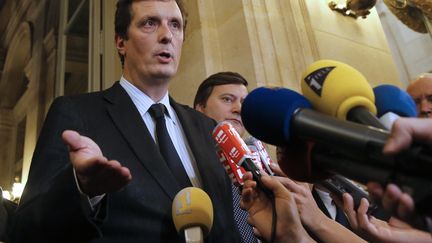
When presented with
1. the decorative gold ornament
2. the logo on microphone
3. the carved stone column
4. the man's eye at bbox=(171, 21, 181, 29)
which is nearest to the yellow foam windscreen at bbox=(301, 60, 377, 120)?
the logo on microphone

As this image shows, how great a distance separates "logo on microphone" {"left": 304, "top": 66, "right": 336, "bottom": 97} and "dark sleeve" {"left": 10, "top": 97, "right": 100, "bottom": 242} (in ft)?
1.46

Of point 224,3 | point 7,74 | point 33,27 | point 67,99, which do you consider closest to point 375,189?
point 67,99

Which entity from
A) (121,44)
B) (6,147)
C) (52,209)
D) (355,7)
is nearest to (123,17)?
(121,44)

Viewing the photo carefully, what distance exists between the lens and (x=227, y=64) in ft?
8.11

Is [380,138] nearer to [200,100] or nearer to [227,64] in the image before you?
[200,100]

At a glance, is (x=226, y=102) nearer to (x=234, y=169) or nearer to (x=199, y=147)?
(x=199, y=147)

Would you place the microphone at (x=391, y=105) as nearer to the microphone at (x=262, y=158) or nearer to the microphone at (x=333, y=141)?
the microphone at (x=333, y=141)

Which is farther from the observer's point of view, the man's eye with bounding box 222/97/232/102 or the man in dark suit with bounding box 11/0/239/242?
the man's eye with bounding box 222/97/232/102

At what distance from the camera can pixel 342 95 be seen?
24.6 inches

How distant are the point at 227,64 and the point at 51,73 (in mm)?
4156

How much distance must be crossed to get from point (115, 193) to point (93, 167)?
0.28 meters

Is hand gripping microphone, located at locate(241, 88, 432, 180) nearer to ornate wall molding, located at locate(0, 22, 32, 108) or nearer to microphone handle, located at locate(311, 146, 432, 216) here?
microphone handle, located at locate(311, 146, 432, 216)

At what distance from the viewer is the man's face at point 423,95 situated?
1700 mm

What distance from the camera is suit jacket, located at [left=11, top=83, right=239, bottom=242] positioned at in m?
0.85
